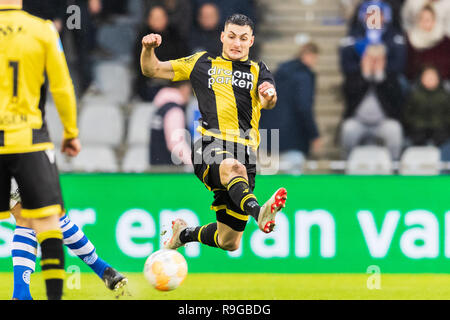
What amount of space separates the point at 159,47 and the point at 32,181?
A: 4295 millimetres

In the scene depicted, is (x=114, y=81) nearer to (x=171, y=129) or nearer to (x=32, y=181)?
(x=171, y=129)

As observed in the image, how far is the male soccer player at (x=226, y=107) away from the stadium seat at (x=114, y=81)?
2.82 metres

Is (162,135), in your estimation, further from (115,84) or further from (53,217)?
(53,217)

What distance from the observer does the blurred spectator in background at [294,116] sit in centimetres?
910

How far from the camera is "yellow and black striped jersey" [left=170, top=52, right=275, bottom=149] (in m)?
6.49

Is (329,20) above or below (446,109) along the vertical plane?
above

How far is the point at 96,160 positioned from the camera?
9.02m

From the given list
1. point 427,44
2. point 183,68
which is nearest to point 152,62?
point 183,68

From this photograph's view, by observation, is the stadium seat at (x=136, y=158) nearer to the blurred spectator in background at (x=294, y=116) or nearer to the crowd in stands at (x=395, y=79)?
the blurred spectator in background at (x=294, y=116)

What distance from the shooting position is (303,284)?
765 cm

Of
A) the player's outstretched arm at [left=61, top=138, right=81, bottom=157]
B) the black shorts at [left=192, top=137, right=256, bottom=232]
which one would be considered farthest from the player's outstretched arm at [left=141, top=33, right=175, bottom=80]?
the player's outstretched arm at [left=61, top=138, right=81, bottom=157]

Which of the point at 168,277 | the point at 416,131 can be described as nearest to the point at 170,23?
the point at 416,131

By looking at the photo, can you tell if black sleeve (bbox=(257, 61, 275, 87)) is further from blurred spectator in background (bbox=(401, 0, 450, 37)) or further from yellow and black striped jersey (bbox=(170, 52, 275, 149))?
blurred spectator in background (bbox=(401, 0, 450, 37))

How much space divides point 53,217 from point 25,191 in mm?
224
